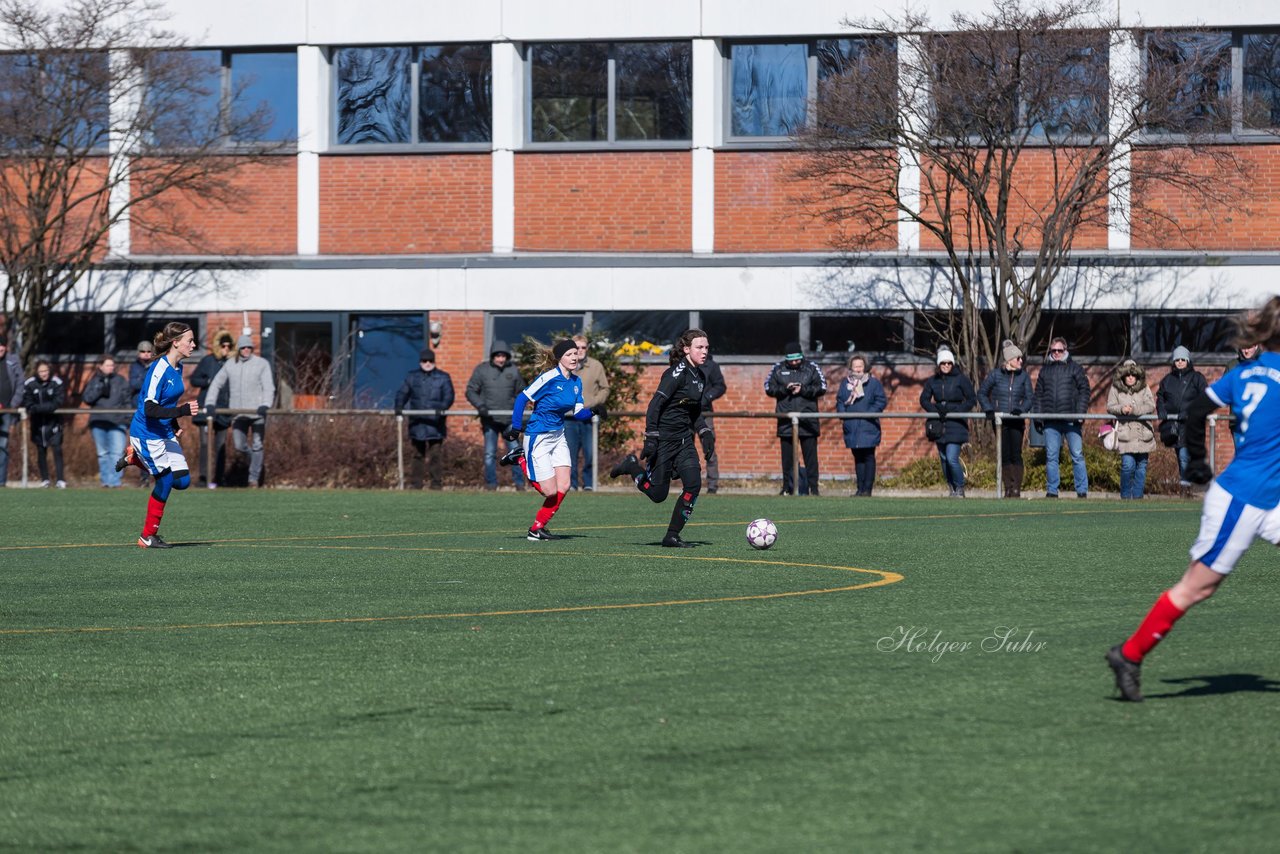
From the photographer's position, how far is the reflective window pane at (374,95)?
31.4 m

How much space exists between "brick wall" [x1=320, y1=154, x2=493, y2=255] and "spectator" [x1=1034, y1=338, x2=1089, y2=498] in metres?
10.4

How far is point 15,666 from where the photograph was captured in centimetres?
965

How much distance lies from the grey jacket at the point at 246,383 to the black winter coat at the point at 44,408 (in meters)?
2.52

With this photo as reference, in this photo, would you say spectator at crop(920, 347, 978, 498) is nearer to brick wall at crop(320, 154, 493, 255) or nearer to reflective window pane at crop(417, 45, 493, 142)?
brick wall at crop(320, 154, 493, 255)

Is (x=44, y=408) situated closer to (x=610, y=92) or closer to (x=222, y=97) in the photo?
(x=222, y=97)

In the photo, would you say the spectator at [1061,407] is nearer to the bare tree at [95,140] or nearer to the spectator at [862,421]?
the spectator at [862,421]

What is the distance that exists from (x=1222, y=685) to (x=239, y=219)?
994 inches

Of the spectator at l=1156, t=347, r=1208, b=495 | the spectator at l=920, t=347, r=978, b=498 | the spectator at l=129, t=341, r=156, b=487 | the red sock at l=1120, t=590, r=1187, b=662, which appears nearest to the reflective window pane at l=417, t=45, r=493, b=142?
the spectator at l=129, t=341, r=156, b=487

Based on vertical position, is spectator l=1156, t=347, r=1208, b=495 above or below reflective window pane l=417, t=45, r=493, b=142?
below

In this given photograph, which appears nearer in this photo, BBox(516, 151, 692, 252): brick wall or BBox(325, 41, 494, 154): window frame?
BBox(516, 151, 692, 252): brick wall

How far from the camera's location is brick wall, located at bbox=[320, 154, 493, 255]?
31.0 m

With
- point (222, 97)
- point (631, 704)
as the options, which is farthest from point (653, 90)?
point (631, 704)

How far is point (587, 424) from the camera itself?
25.5 m

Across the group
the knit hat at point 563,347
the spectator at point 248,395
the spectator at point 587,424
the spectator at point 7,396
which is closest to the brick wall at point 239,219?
the spectator at point 7,396
